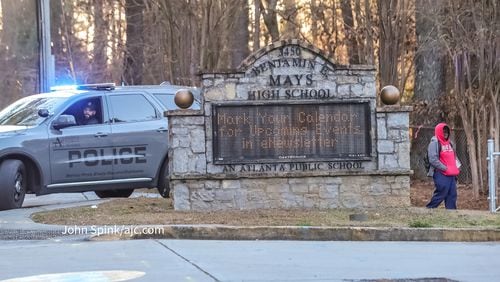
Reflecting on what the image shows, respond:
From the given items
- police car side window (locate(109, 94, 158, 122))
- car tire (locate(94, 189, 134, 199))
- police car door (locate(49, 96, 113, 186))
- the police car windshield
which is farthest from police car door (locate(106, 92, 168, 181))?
car tire (locate(94, 189, 134, 199))

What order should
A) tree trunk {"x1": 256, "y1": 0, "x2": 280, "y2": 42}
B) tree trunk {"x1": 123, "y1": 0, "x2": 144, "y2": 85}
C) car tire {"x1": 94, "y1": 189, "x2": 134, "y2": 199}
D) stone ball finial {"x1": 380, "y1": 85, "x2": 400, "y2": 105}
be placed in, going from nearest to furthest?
stone ball finial {"x1": 380, "y1": 85, "x2": 400, "y2": 105} → car tire {"x1": 94, "y1": 189, "x2": 134, "y2": 199} → tree trunk {"x1": 256, "y1": 0, "x2": 280, "y2": 42} → tree trunk {"x1": 123, "y1": 0, "x2": 144, "y2": 85}

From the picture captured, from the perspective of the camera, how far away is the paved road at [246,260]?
840cm

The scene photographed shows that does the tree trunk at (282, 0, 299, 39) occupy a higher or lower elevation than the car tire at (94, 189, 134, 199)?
higher

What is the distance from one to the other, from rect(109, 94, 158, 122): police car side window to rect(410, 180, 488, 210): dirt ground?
5.51 metres

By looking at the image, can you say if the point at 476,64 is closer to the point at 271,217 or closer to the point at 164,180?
the point at 164,180

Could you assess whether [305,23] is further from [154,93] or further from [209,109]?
[209,109]

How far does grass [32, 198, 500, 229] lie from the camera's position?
1153cm

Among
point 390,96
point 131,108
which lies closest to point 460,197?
point 390,96

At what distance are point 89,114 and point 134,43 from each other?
49.9 feet

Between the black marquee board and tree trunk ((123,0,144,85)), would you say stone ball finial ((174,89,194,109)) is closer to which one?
the black marquee board

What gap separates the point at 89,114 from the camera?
14.4m

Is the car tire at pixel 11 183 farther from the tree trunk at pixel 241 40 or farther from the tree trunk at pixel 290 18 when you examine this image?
the tree trunk at pixel 290 18

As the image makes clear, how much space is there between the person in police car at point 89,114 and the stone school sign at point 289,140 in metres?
1.98

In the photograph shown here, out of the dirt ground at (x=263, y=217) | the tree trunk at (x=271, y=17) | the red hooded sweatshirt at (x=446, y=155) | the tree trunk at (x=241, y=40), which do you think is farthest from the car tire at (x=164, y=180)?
the tree trunk at (x=271, y=17)
